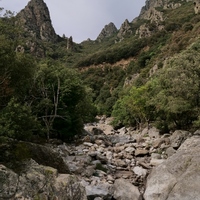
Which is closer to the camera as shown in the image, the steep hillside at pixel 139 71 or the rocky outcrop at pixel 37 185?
the rocky outcrop at pixel 37 185

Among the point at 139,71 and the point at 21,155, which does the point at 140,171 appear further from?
the point at 139,71

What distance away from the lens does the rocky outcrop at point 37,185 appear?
8.46 metres

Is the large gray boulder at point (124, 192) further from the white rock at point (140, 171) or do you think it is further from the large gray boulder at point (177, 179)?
the white rock at point (140, 171)

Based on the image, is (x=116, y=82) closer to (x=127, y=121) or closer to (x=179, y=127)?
(x=127, y=121)

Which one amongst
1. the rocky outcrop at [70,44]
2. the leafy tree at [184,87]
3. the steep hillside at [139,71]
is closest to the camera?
the leafy tree at [184,87]

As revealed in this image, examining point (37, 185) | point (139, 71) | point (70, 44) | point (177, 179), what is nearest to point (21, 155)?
point (37, 185)

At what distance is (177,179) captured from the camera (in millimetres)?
13023

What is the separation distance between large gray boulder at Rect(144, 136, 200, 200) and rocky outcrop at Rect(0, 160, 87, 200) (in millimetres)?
4351

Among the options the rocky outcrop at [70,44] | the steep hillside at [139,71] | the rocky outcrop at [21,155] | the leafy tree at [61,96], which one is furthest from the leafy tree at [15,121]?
the rocky outcrop at [70,44]

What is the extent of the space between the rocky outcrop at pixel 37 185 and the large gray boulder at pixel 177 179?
4.35m

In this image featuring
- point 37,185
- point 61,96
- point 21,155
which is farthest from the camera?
point 61,96

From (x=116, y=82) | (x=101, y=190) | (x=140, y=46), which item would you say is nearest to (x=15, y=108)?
(x=101, y=190)

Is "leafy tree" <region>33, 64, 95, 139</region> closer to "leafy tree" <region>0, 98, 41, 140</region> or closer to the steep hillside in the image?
the steep hillside

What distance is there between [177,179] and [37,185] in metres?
7.37
